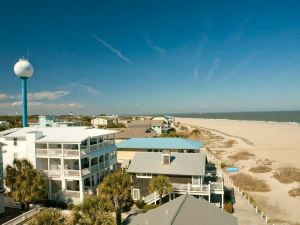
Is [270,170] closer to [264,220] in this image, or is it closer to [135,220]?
[264,220]

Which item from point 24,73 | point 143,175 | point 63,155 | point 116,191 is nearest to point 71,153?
point 63,155

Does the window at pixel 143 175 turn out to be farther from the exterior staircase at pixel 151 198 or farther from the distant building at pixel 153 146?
the distant building at pixel 153 146

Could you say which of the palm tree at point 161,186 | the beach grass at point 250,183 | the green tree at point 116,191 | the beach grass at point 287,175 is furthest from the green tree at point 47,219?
the beach grass at point 287,175

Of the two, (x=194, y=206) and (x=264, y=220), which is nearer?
(x=194, y=206)

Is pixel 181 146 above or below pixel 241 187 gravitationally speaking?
above

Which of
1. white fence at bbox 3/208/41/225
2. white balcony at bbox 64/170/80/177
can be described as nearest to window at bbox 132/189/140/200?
white balcony at bbox 64/170/80/177

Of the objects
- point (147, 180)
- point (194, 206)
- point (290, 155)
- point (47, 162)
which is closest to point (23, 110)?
point (47, 162)
